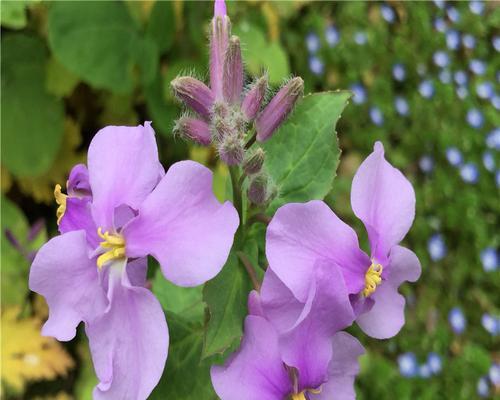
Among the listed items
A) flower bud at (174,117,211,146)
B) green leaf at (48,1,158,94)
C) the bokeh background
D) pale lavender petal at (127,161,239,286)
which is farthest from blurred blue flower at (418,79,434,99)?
pale lavender petal at (127,161,239,286)

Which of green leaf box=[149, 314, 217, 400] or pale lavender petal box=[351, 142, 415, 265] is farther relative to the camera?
green leaf box=[149, 314, 217, 400]

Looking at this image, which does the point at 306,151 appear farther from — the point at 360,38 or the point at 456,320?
the point at 360,38

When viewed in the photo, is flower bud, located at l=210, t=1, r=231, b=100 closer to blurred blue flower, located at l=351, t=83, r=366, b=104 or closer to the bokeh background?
the bokeh background

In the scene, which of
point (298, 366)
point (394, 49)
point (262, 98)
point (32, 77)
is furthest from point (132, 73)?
point (298, 366)

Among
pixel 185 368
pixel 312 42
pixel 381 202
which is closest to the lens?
pixel 381 202

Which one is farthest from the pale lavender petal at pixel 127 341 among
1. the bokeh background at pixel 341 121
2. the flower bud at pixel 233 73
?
the bokeh background at pixel 341 121

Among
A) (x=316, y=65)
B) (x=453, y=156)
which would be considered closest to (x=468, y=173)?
(x=453, y=156)

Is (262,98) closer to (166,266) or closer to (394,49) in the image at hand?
(166,266)

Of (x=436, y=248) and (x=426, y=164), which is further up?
(x=426, y=164)
